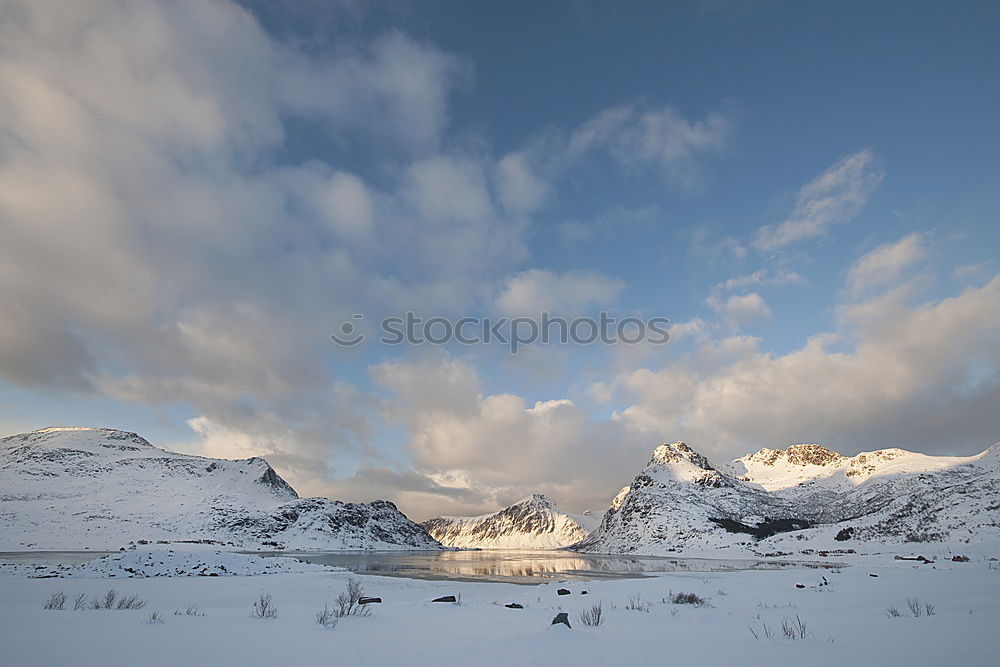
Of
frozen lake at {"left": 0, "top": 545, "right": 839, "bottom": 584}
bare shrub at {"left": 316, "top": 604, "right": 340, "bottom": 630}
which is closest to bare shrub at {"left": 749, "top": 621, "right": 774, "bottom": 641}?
bare shrub at {"left": 316, "top": 604, "right": 340, "bottom": 630}

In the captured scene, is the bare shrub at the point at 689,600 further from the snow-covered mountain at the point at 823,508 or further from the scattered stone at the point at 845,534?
the scattered stone at the point at 845,534

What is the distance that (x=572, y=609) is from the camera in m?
17.1

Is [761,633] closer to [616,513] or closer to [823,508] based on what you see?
[823,508]

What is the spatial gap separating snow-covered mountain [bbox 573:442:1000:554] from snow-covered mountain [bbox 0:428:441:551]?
102 m

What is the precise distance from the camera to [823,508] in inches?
5871

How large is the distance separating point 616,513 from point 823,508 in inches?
2914

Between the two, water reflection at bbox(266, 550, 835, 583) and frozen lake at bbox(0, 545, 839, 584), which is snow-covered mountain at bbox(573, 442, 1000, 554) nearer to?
frozen lake at bbox(0, 545, 839, 584)

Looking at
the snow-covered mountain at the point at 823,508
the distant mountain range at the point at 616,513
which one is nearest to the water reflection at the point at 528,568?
the snow-covered mountain at the point at 823,508

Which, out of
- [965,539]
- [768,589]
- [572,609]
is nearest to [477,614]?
[572,609]

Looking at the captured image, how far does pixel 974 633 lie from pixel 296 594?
23073 millimetres

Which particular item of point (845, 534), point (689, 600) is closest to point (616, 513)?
point (845, 534)

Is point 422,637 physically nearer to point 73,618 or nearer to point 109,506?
point 73,618

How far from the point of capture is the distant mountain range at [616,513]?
86.4 meters

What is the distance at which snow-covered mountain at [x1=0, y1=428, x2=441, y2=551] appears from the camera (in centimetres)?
11094
